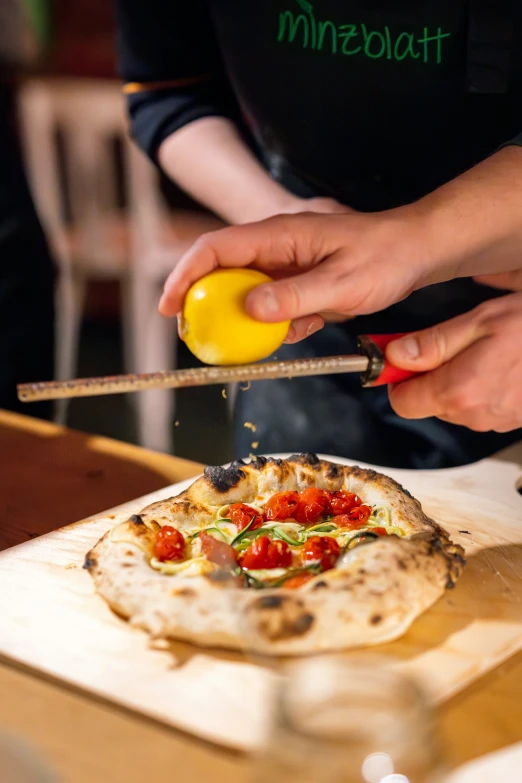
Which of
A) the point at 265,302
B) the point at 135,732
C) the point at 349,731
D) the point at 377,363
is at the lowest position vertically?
the point at 135,732

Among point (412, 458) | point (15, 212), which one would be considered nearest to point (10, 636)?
point (412, 458)

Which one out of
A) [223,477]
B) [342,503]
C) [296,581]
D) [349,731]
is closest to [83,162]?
[223,477]

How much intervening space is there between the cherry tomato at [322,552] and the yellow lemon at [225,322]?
30 centimetres

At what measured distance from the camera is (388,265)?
1447 mm

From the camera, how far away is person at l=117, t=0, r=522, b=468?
147 centimetres

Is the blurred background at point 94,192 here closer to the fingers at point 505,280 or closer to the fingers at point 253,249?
the fingers at point 505,280

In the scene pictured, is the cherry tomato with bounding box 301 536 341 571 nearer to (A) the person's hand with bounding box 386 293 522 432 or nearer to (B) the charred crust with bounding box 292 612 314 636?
(B) the charred crust with bounding box 292 612 314 636

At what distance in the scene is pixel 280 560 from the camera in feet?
4.48

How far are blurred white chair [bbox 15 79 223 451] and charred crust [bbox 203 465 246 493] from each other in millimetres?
2605

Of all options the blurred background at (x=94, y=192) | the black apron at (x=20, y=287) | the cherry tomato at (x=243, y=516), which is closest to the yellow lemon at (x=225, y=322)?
the cherry tomato at (x=243, y=516)

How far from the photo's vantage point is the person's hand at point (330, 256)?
4.59 feet

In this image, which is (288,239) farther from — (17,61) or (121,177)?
(17,61)

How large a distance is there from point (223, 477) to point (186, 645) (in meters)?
0.46

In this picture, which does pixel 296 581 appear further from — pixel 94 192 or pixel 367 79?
pixel 94 192
